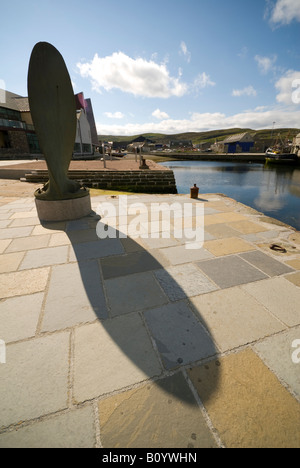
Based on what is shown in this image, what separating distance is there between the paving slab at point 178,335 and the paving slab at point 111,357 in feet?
0.41

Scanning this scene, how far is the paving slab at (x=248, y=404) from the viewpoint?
1456 mm

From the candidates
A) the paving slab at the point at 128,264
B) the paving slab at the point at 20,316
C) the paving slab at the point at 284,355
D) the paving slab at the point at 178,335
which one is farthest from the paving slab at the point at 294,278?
the paving slab at the point at 20,316

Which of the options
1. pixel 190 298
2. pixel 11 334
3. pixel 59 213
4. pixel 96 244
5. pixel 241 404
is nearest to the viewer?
pixel 241 404

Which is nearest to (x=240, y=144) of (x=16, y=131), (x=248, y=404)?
(x=16, y=131)

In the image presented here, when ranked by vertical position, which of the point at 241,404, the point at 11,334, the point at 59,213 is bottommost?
the point at 241,404

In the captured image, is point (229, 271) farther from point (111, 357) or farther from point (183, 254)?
point (111, 357)

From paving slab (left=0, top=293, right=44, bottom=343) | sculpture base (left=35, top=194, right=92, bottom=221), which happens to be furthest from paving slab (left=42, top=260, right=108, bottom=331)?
sculpture base (left=35, top=194, right=92, bottom=221)

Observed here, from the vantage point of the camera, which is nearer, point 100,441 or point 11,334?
point 100,441

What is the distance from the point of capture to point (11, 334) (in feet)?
7.43

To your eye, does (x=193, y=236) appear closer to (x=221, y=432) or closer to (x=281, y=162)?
(x=221, y=432)

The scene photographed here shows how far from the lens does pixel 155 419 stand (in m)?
1.54

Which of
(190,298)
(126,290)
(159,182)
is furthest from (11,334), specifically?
(159,182)

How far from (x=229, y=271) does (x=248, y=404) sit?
210 centimetres

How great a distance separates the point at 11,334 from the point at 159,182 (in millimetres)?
12218
